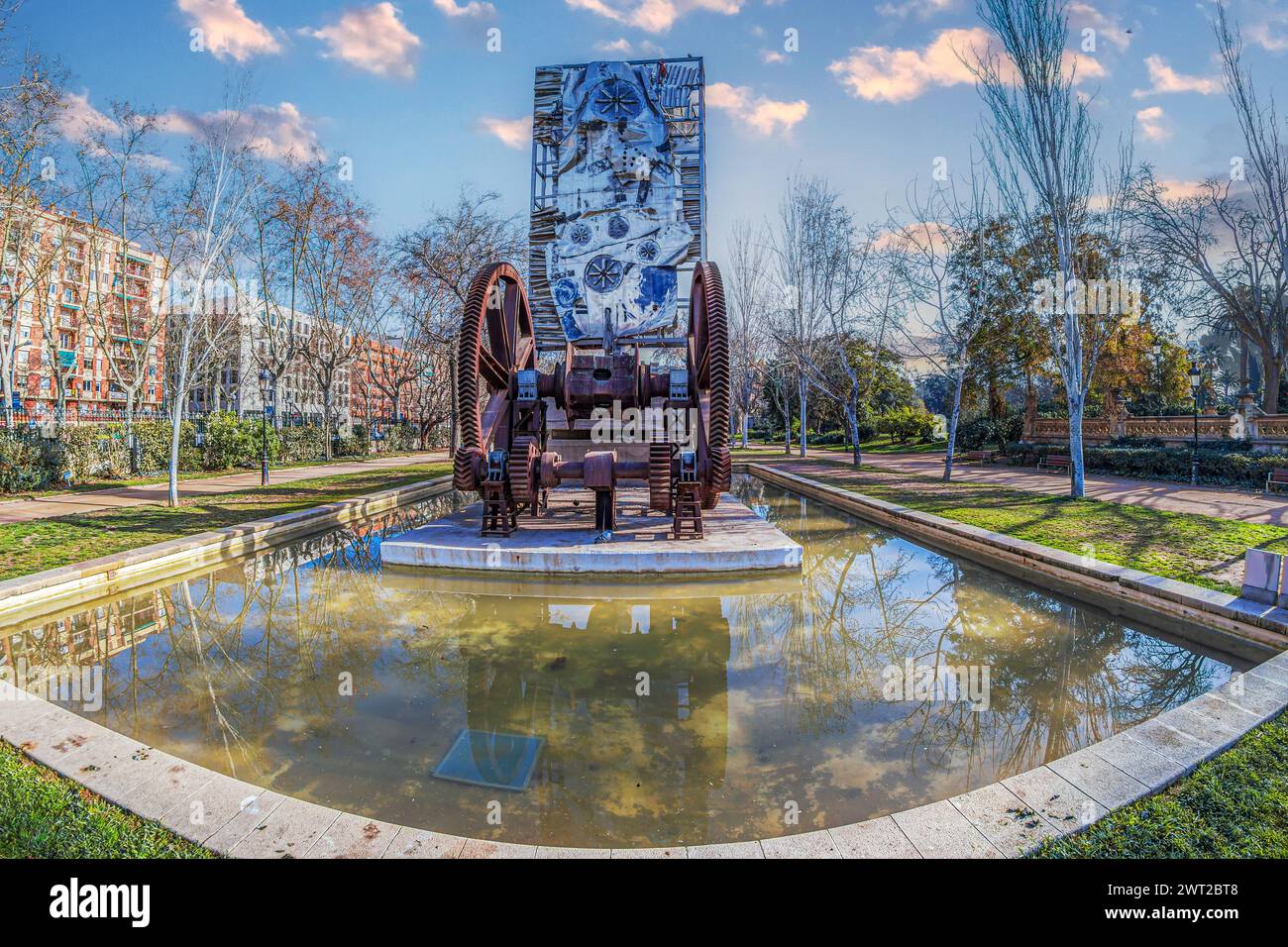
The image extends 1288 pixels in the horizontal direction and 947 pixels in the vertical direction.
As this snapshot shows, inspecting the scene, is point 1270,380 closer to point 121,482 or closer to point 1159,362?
point 1159,362

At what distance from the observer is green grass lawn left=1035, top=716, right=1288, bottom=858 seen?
99.4 inches

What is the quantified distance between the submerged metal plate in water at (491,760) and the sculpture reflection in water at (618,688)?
5cm

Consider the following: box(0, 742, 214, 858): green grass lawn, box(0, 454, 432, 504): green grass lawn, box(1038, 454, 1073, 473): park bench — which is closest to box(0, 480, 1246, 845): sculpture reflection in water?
box(0, 742, 214, 858): green grass lawn

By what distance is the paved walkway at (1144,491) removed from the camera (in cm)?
1130

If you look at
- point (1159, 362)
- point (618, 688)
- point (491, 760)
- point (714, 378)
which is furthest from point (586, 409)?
point (1159, 362)

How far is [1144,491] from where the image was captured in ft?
49.3

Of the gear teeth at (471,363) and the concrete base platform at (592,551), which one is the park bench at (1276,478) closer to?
the concrete base platform at (592,551)

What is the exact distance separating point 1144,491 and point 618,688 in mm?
16052

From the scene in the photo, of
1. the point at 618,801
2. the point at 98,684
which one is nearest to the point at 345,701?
the point at 98,684

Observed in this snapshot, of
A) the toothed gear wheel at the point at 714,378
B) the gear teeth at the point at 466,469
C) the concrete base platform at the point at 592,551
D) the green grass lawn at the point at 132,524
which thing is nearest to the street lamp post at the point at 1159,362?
the toothed gear wheel at the point at 714,378

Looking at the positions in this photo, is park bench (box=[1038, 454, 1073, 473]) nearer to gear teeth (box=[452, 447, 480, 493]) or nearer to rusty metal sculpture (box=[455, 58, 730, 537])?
rusty metal sculpture (box=[455, 58, 730, 537])

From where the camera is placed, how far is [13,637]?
5.60 metres
